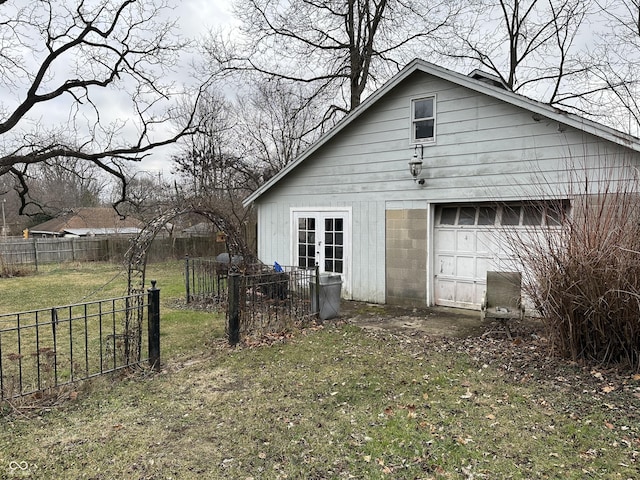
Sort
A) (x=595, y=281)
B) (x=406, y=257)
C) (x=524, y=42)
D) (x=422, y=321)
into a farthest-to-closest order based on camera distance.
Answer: (x=524, y=42)
(x=406, y=257)
(x=422, y=321)
(x=595, y=281)

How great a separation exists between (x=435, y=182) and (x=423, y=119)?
137 centimetres

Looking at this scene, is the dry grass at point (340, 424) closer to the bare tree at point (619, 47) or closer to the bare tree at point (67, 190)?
the bare tree at point (619, 47)

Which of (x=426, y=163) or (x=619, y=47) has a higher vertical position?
(x=619, y=47)

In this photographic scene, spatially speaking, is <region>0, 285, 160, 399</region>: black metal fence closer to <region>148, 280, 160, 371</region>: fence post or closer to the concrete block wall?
<region>148, 280, 160, 371</region>: fence post

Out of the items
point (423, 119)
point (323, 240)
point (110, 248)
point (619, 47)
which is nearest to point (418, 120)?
point (423, 119)

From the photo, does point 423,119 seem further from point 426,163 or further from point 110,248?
point 110,248

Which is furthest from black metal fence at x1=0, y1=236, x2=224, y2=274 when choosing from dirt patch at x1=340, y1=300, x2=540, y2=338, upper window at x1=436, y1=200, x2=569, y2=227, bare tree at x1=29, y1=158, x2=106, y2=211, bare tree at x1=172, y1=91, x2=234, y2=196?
upper window at x1=436, y1=200, x2=569, y2=227

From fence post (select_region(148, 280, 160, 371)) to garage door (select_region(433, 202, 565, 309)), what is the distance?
5847 millimetres

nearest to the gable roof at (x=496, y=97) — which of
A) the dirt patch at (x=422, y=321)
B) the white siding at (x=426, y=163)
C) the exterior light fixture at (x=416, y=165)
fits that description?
the white siding at (x=426, y=163)

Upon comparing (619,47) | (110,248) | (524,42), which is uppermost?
(524,42)

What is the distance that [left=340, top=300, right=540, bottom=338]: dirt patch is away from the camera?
6980 mm

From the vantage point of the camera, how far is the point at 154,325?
527 cm

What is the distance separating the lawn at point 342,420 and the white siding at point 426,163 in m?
3.19

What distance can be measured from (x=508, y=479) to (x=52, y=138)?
47.6 ft
